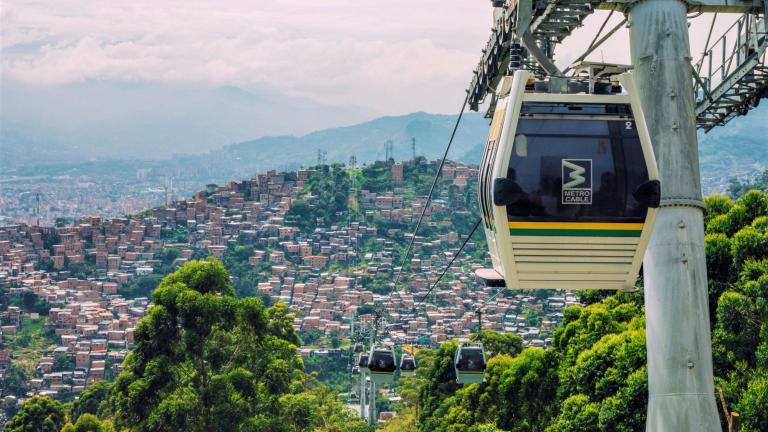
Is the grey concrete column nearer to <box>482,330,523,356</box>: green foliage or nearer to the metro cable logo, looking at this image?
the metro cable logo

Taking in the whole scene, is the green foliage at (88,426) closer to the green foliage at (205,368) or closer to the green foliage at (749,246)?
the green foliage at (205,368)

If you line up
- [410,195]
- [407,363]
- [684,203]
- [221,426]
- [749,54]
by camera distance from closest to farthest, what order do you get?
[684,203] → [749,54] → [407,363] → [221,426] → [410,195]

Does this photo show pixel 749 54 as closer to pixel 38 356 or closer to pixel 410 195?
pixel 38 356

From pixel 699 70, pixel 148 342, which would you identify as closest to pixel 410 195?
pixel 148 342

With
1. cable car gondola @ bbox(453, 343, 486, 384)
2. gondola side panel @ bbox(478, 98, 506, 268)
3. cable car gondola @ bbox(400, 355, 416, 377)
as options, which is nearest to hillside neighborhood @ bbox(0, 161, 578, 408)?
cable car gondola @ bbox(400, 355, 416, 377)

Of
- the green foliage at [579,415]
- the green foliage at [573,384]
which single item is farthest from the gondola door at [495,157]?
the green foliage at [579,415]

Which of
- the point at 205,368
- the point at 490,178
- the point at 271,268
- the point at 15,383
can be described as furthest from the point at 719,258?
the point at 271,268

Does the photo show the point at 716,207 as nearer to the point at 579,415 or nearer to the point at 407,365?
the point at 579,415
